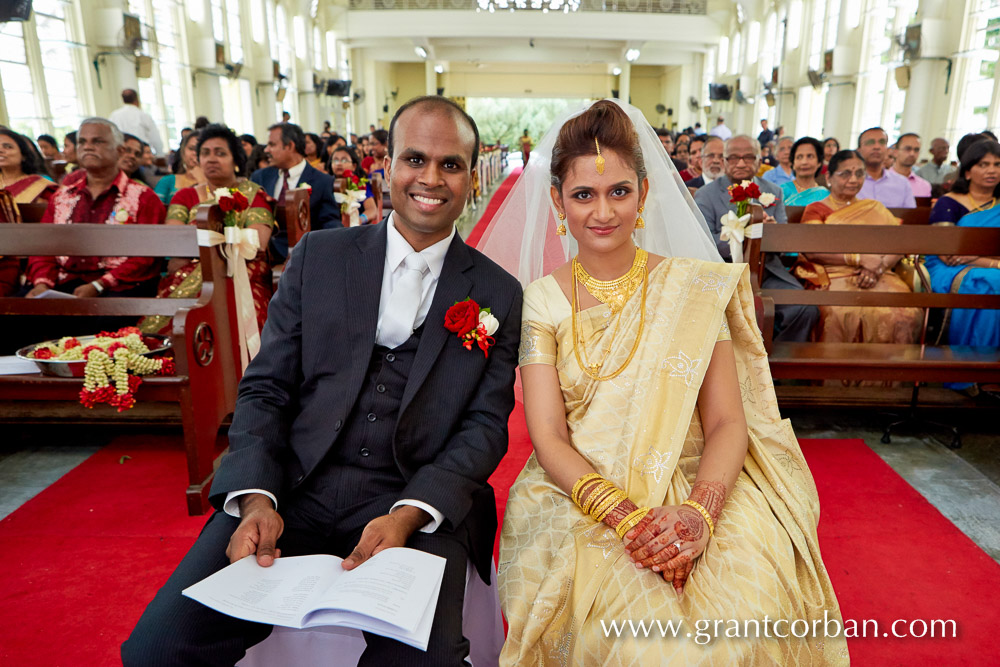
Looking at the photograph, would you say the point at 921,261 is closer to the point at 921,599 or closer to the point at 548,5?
the point at 921,599

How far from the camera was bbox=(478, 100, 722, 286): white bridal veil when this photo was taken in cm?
214

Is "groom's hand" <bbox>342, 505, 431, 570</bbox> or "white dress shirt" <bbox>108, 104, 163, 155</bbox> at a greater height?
"white dress shirt" <bbox>108, 104, 163, 155</bbox>

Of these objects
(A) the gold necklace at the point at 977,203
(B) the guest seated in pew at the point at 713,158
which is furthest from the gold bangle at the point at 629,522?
(B) the guest seated in pew at the point at 713,158

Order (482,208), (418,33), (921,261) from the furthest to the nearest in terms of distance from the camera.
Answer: (418,33), (482,208), (921,261)

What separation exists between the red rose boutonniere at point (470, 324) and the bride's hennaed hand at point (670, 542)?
574 millimetres

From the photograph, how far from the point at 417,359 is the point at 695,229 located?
3.61 ft

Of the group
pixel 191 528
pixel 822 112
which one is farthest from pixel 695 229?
pixel 822 112

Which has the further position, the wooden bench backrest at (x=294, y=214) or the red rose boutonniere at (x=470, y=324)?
the wooden bench backrest at (x=294, y=214)

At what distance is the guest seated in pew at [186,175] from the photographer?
16.1 feet

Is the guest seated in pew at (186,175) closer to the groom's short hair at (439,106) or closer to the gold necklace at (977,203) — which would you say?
the groom's short hair at (439,106)

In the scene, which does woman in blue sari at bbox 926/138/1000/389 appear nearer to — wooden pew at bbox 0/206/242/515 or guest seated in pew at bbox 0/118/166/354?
wooden pew at bbox 0/206/242/515

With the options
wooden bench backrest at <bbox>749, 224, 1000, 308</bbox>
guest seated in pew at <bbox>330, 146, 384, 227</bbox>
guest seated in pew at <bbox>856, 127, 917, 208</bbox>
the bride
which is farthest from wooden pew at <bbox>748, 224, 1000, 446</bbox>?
guest seated in pew at <bbox>330, 146, 384, 227</bbox>

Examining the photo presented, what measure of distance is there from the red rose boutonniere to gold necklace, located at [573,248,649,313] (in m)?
0.31

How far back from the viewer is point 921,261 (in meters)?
4.06
